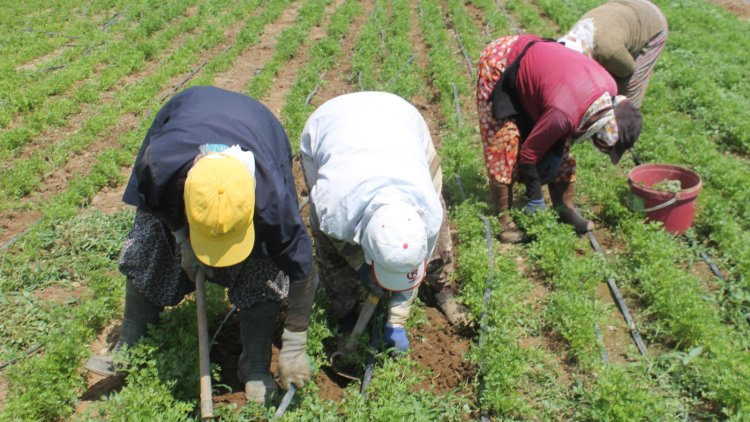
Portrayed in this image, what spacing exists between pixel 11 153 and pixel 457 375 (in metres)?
5.25

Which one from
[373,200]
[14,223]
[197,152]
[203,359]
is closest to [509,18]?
[14,223]

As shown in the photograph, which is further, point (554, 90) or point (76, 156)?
point (76, 156)

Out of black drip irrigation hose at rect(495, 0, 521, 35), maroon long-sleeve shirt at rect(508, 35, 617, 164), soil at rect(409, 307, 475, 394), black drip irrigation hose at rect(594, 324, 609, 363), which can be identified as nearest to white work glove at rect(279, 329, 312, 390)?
soil at rect(409, 307, 475, 394)

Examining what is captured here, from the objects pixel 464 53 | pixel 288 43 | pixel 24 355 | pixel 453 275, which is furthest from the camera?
pixel 288 43

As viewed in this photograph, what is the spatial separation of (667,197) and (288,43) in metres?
6.85

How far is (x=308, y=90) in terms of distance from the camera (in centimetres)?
814

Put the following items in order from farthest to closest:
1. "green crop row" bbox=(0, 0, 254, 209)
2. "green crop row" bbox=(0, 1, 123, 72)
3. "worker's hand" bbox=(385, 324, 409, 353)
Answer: "green crop row" bbox=(0, 1, 123, 72) < "green crop row" bbox=(0, 0, 254, 209) < "worker's hand" bbox=(385, 324, 409, 353)

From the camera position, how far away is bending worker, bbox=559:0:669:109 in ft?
17.1

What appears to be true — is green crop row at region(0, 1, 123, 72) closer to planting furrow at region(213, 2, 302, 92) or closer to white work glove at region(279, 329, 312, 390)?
planting furrow at region(213, 2, 302, 92)

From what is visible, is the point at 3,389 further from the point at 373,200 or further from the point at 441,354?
the point at 441,354

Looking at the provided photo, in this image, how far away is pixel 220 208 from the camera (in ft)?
8.52

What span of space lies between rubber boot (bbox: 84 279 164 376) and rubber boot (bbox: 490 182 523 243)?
9.27 ft

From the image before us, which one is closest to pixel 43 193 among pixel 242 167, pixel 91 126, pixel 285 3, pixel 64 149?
pixel 64 149

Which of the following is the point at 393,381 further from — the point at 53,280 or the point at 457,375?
the point at 53,280
